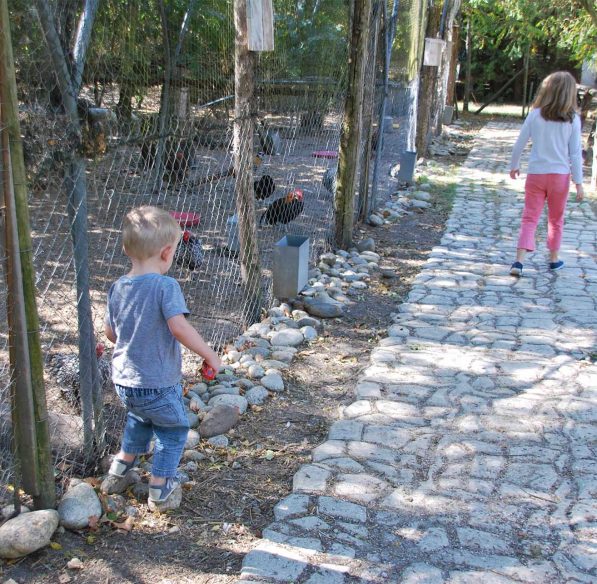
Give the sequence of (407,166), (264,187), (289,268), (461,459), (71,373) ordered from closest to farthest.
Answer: (461,459), (71,373), (289,268), (264,187), (407,166)

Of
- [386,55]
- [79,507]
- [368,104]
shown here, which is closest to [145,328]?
[79,507]

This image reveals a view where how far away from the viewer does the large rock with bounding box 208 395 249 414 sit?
4008 millimetres

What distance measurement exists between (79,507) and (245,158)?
9.09ft

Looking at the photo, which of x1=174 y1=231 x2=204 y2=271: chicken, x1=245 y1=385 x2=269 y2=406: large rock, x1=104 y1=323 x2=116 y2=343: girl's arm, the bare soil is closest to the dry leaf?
the bare soil

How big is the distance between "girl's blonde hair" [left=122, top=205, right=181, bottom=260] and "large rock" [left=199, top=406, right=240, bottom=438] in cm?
124

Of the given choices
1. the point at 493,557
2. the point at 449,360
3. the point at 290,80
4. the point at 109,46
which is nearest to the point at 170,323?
the point at 109,46

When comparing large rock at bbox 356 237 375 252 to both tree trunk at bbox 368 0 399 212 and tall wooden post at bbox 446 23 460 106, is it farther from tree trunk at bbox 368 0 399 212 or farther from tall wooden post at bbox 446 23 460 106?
tall wooden post at bbox 446 23 460 106

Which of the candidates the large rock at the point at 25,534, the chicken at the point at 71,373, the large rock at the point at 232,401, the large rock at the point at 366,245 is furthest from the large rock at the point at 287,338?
the large rock at the point at 366,245

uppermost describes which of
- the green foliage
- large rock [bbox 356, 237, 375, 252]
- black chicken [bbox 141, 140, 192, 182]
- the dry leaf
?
the green foliage

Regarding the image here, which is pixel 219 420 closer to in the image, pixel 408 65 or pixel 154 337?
pixel 154 337

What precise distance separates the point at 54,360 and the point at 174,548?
1665 millimetres

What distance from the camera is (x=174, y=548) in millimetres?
2844

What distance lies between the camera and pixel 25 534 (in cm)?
266

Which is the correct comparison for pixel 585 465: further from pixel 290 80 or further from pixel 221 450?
pixel 290 80
